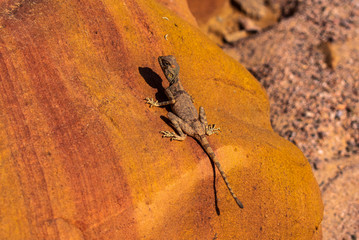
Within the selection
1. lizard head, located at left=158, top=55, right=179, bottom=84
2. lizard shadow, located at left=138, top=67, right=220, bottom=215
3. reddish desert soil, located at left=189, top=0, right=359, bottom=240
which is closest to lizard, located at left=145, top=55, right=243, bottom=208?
lizard head, located at left=158, top=55, right=179, bottom=84

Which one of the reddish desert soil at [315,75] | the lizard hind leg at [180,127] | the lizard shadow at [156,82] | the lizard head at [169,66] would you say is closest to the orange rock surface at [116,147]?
the lizard shadow at [156,82]

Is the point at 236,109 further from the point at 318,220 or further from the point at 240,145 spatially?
the point at 318,220

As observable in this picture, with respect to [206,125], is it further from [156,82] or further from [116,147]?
[116,147]

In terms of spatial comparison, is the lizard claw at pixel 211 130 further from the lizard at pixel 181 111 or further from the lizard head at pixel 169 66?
the lizard head at pixel 169 66

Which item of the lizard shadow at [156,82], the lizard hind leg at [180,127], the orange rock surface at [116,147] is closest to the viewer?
the orange rock surface at [116,147]

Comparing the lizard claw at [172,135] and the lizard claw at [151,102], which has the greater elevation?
the lizard claw at [151,102]

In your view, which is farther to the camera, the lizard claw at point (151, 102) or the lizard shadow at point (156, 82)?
the lizard shadow at point (156, 82)

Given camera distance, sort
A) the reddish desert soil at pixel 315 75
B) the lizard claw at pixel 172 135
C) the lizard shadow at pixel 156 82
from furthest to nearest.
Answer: the reddish desert soil at pixel 315 75, the lizard shadow at pixel 156 82, the lizard claw at pixel 172 135
